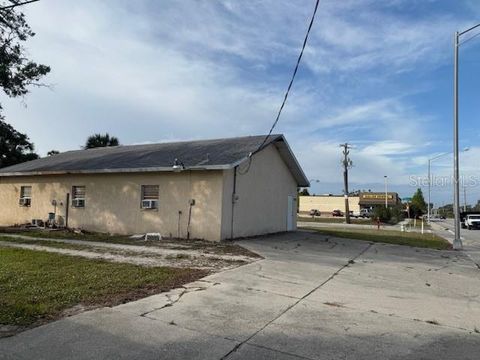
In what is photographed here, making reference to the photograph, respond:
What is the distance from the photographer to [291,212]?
1038 inches

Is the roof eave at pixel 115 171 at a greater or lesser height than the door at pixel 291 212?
greater

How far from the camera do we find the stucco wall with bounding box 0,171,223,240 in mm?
18156

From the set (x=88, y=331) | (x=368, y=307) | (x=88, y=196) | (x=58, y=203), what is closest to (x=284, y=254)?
(x=368, y=307)

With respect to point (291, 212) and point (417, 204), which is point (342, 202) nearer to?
point (417, 204)

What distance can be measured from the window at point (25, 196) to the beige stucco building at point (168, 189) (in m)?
0.05

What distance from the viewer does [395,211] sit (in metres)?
74.8

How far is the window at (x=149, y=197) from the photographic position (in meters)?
19.5

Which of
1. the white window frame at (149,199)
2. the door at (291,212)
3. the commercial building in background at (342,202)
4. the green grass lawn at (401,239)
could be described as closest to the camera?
the white window frame at (149,199)

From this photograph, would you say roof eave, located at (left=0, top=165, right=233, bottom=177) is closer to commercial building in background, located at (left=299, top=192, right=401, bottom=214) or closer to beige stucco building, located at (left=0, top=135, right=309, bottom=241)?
beige stucco building, located at (left=0, top=135, right=309, bottom=241)

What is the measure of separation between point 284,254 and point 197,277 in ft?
18.1

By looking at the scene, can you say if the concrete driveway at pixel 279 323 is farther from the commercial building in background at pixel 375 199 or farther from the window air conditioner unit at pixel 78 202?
the commercial building in background at pixel 375 199

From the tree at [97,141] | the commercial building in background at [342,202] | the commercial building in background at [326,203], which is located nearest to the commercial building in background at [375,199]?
the commercial building in background at [342,202]

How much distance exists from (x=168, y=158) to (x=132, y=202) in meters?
2.49

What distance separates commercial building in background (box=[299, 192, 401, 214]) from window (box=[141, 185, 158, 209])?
280 ft
